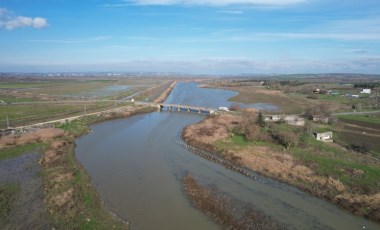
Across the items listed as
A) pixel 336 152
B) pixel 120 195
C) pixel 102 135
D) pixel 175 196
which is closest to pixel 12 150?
pixel 102 135

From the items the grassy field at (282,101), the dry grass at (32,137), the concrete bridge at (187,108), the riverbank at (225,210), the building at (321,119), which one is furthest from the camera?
the grassy field at (282,101)

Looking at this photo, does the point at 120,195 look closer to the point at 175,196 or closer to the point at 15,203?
the point at 175,196


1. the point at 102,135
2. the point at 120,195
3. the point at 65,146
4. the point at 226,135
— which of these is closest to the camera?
the point at 120,195

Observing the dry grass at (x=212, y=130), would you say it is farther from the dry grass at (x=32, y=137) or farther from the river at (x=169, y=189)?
the dry grass at (x=32, y=137)

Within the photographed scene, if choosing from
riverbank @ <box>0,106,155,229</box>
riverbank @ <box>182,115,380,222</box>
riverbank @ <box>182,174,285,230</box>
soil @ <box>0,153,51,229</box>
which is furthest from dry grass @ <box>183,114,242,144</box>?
soil @ <box>0,153,51,229</box>

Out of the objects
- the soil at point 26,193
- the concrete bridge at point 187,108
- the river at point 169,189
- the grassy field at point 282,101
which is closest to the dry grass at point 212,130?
the river at point 169,189

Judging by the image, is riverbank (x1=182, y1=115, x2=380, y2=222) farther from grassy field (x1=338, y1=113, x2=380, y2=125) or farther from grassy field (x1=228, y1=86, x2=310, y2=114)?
grassy field (x1=228, y1=86, x2=310, y2=114)

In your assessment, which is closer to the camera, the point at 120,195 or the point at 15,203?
the point at 15,203

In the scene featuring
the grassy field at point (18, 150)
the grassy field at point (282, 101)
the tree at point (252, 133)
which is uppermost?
the tree at point (252, 133)
